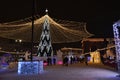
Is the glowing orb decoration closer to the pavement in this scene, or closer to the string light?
the pavement

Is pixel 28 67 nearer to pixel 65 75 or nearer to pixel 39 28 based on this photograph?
pixel 65 75

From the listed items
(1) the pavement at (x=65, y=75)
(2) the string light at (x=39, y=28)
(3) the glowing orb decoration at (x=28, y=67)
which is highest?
(2) the string light at (x=39, y=28)

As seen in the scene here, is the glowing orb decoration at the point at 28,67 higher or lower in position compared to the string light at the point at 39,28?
lower

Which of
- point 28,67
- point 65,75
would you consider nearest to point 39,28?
point 28,67

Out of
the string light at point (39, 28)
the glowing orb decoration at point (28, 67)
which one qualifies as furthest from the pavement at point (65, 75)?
the string light at point (39, 28)

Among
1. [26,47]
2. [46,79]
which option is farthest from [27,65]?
[26,47]

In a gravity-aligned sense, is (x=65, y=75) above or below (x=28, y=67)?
below

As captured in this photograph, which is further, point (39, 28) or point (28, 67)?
point (39, 28)

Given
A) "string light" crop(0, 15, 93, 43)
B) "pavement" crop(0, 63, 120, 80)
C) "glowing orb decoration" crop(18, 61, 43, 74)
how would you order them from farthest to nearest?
"string light" crop(0, 15, 93, 43) → "glowing orb decoration" crop(18, 61, 43, 74) → "pavement" crop(0, 63, 120, 80)

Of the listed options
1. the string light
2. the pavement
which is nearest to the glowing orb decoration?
the pavement

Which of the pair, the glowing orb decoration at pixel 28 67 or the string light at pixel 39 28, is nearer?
the glowing orb decoration at pixel 28 67

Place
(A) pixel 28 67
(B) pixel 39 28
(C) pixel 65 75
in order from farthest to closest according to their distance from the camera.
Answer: (B) pixel 39 28 < (A) pixel 28 67 < (C) pixel 65 75

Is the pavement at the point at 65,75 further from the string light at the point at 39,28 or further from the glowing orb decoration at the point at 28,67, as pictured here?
the string light at the point at 39,28

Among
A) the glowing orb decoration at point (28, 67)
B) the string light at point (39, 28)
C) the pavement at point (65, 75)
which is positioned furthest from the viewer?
the string light at point (39, 28)
